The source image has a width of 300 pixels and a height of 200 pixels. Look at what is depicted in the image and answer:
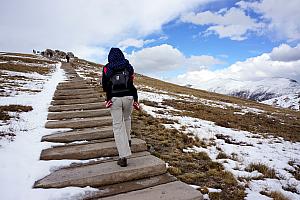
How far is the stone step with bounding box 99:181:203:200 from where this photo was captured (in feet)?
16.5

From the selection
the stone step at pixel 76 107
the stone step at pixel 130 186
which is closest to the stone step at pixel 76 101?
the stone step at pixel 76 107

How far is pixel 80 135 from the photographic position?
24.9 feet

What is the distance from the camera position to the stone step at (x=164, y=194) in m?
5.04

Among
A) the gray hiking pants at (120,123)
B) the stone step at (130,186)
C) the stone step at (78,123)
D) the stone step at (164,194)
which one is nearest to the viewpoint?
the stone step at (164,194)

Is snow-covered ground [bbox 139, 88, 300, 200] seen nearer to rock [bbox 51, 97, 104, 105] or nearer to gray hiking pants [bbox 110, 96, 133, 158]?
gray hiking pants [bbox 110, 96, 133, 158]

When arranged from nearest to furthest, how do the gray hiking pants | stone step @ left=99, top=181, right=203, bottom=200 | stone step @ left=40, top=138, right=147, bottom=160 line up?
stone step @ left=99, top=181, right=203, bottom=200, the gray hiking pants, stone step @ left=40, top=138, right=147, bottom=160

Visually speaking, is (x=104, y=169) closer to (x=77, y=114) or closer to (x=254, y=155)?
(x=77, y=114)

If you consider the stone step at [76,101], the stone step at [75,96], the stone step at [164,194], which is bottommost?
the stone step at [164,194]

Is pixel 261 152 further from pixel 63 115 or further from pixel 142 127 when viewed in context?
pixel 63 115

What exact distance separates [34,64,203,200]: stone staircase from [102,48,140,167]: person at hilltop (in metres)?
0.45

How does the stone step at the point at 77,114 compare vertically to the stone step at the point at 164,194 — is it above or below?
above

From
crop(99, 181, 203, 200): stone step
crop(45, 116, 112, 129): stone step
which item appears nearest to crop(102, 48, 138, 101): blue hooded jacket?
crop(99, 181, 203, 200): stone step

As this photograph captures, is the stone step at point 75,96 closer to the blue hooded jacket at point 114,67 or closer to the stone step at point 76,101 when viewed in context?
the stone step at point 76,101

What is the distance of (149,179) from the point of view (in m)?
5.93
